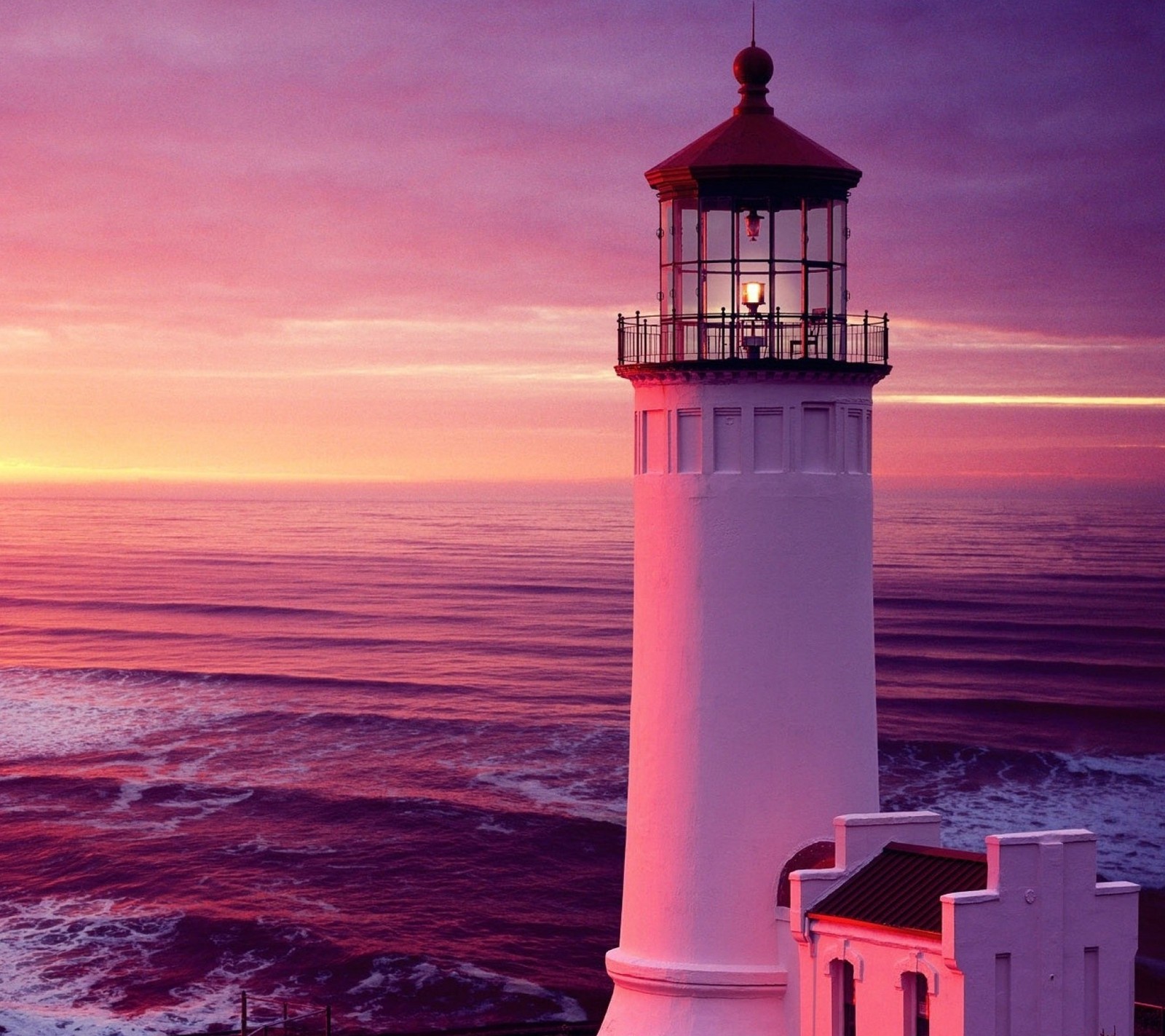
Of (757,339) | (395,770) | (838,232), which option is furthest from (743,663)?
(395,770)

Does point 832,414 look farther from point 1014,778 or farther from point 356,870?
point 1014,778

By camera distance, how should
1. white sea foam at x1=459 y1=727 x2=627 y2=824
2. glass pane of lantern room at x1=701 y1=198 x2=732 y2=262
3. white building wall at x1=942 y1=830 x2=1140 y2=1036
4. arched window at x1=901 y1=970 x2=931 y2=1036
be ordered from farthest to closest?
white sea foam at x1=459 y1=727 x2=627 y2=824, glass pane of lantern room at x1=701 y1=198 x2=732 y2=262, arched window at x1=901 y1=970 x2=931 y2=1036, white building wall at x1=942 y1=830 x2=1140 y2=1036

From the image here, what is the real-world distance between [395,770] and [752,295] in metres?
25.3

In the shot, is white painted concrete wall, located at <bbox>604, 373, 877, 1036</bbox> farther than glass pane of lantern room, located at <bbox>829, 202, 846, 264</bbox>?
No

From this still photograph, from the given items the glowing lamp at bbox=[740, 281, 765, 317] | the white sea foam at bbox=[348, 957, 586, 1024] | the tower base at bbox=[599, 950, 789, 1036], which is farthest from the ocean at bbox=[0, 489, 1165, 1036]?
the glowing lamp at bbox=[740, 281, 765, 317]

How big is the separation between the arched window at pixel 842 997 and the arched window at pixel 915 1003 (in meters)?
0.55

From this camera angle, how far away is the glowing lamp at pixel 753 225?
12102 millimetres

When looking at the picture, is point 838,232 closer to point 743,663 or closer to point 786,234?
point 786,234

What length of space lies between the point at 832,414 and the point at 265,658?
157 feet

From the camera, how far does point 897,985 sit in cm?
1059

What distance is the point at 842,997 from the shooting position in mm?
11078

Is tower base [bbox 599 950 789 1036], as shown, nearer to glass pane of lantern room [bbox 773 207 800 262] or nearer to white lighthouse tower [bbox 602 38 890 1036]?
white lighthouse tower [bbox 602 38 890 1036]

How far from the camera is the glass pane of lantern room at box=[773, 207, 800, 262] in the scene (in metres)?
12.1

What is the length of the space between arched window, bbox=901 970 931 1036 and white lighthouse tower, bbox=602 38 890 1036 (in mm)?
1287
